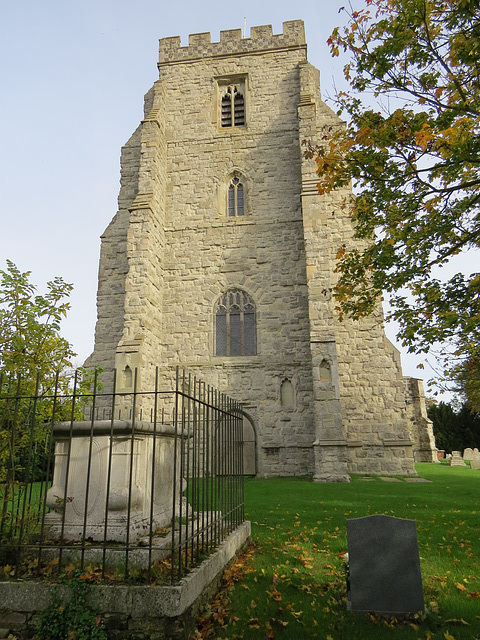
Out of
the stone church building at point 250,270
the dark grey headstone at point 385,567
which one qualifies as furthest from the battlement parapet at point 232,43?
the dark grey headstone at point 385,567

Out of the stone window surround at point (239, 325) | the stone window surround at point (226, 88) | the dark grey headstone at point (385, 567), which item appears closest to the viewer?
the dark grey headstone at point (385, 567)

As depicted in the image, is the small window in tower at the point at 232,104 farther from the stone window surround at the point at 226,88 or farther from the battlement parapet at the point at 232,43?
the battlement parapet at the point at 232,43

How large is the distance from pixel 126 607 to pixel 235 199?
16603 millimetres

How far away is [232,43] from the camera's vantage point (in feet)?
65.8

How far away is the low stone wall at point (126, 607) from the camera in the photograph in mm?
3520

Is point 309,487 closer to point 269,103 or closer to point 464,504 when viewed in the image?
point 464,504

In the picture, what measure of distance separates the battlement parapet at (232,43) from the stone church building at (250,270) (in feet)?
0.19

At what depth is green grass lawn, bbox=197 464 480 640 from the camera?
389 centimetres

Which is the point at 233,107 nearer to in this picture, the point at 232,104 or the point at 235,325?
the point at 232,104

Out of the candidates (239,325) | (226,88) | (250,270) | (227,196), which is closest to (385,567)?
(239,325)

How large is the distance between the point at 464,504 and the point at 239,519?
5.53 metres

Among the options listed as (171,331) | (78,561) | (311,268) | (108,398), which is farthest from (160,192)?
(78,561)

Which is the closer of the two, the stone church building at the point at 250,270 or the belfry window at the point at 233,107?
the stone church building at the point at 250,270

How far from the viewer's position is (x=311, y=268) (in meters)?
15.5
